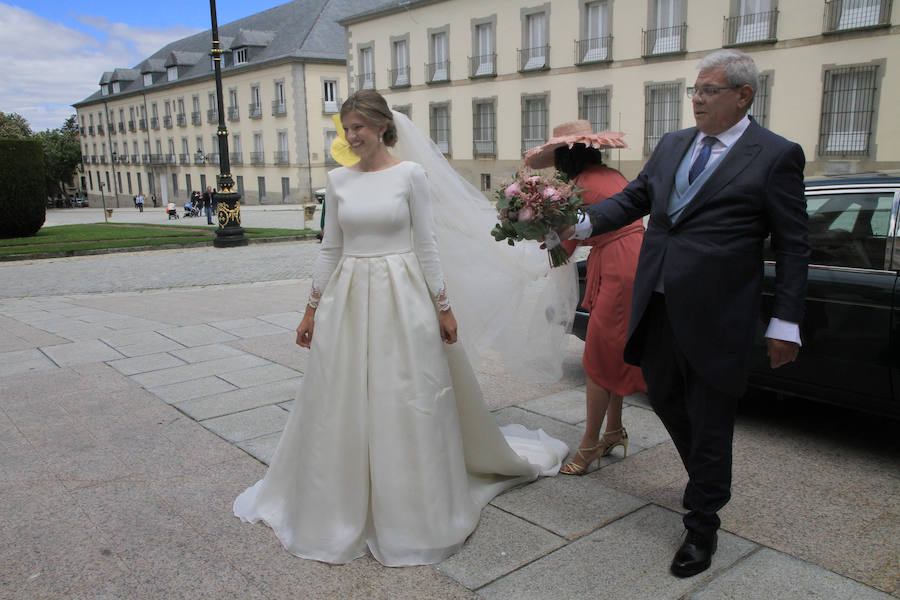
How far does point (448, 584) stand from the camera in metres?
2.84

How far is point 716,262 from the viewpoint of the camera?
2.74m

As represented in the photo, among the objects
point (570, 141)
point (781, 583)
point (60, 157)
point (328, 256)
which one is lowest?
point (781, 583)

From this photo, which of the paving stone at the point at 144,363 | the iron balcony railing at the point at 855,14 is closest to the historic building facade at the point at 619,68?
the iron balcony railing at the point at 855,14

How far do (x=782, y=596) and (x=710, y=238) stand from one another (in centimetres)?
142

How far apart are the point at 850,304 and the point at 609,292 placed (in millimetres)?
1423

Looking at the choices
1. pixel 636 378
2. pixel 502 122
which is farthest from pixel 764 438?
pixel 502 122

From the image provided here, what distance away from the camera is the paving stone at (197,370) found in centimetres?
589

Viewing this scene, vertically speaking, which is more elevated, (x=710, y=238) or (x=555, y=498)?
(x=710, y=238)

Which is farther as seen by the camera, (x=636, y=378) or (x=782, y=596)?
(x=636, y=378)

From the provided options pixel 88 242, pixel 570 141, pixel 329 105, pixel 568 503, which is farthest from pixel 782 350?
pixel 329 105

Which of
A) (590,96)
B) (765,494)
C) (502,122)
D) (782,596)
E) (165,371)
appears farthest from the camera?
(502,122)

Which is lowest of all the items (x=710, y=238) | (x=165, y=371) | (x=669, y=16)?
(x=165, y=371)

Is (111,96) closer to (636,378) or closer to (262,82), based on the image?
(262,82)

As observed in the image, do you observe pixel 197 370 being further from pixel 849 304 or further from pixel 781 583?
pixel 849 304
